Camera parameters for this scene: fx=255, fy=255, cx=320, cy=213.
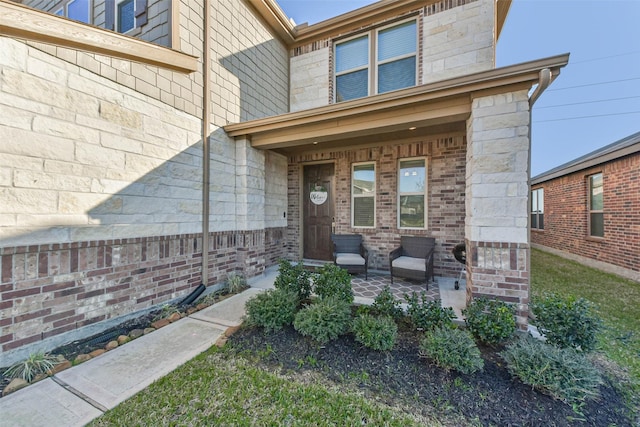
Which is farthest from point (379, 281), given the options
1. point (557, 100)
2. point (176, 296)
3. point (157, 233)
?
point (557, 100)

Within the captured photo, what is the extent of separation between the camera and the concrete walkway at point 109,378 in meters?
1.90

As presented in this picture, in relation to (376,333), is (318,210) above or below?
above

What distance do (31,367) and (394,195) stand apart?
567 centimetres

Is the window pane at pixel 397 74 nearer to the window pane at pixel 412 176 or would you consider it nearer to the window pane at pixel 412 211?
the window pane at pixel 412 176

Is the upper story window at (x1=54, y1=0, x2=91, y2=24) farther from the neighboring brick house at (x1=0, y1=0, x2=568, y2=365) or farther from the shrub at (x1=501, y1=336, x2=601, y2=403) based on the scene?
the shrub at (x1=501, y1=336, x2=601, y2=403)

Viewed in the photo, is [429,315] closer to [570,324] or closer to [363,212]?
[570,324]

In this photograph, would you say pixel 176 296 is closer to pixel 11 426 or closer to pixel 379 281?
pixel 11 426

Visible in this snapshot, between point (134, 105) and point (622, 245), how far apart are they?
384 inches

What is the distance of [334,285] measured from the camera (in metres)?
3.22

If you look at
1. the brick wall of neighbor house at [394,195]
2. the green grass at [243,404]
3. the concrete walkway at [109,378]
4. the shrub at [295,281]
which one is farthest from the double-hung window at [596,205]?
the concrete walkway at [109,378]

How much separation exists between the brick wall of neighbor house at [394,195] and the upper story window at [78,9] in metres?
4.84

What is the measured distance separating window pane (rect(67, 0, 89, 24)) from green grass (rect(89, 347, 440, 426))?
682cm

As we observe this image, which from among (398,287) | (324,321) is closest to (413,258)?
(398,287)

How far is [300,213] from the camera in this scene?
6.56 m
